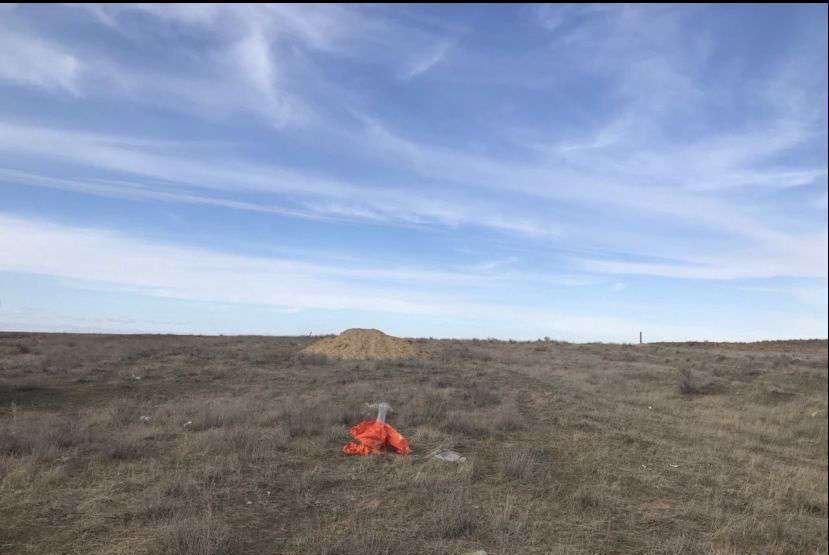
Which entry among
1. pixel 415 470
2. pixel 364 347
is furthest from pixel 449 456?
pixel 364 347

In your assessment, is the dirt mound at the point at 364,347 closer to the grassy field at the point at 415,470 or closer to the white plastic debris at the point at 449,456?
the grassy field at the point at 415,470

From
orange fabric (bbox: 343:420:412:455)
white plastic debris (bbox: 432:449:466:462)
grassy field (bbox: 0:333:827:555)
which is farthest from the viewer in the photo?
orange fabric (bbox: 343:420:412:455)

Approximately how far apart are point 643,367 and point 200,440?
19.4 meters

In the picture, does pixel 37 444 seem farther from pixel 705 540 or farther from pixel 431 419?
pixel 705 540

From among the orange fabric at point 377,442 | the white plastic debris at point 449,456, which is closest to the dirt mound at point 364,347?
the orange fabric at point 377,442

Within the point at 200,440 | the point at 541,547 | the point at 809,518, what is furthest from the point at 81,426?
the point at 809,518

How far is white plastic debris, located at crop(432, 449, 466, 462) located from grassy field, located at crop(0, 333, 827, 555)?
0.60 feet

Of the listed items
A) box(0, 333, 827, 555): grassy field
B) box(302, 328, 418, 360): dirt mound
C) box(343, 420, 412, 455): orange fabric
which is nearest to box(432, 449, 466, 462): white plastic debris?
box(0, 333, 827, 555): grassy field

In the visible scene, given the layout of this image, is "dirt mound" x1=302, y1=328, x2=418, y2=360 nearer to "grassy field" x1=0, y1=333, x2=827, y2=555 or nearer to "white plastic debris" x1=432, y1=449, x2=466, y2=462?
"grassy field" x1=0, y1=333, x2=827, y2=555

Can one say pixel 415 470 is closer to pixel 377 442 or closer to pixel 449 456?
pixel 449 456

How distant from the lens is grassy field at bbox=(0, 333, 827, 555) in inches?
239

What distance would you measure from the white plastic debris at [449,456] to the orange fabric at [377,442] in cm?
54

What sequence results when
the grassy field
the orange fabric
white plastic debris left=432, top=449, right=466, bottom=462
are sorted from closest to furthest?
the grassy field → white plastic debris left=432, top=449, right=466, bottom=462 → the orange fabric

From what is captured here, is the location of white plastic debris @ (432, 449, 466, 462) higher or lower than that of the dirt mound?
lower
